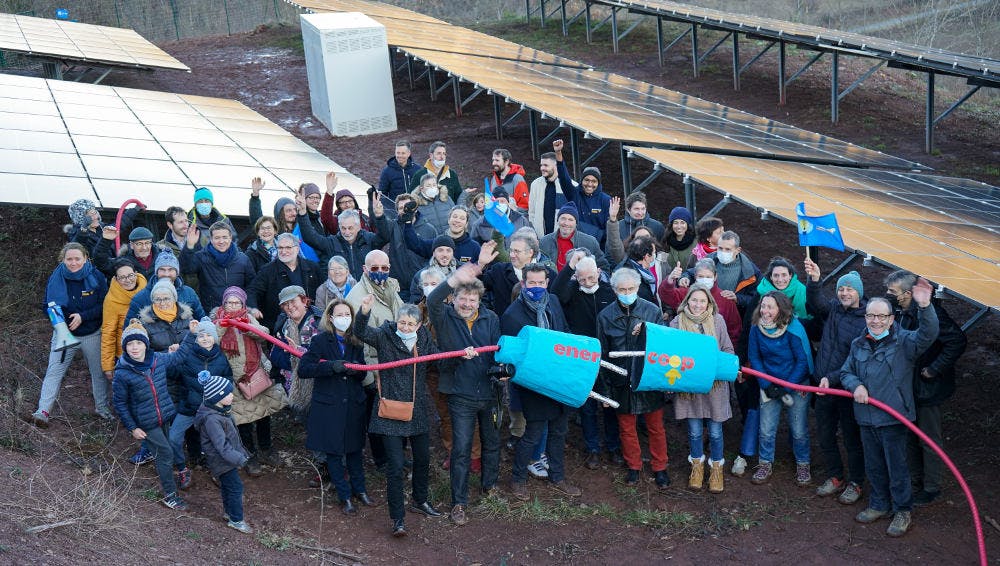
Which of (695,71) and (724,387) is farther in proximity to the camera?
(695,71)

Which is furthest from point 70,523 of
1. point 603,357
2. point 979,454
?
point 979,454

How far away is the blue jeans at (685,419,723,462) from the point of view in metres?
8.23

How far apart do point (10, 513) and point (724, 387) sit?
5.35 metres

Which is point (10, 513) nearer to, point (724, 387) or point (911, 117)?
point (724, 387)

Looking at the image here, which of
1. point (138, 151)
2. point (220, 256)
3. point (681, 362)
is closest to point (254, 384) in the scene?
point (220, 256)

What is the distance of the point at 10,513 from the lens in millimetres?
6305

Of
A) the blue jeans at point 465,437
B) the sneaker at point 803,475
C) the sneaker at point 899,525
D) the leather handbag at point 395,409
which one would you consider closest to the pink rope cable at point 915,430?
the sneaker at point 899,525

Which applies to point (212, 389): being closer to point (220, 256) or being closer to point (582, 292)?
point (220, 256)

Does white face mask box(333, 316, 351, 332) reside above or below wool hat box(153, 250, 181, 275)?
below

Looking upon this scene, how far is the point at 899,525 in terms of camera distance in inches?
296

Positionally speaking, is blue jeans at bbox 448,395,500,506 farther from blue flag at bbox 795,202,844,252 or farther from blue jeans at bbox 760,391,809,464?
blue flag at bbox 795,202,844,252

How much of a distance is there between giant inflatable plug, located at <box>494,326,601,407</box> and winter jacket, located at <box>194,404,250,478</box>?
200cm

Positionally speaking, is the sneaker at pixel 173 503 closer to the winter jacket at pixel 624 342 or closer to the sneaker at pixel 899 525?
the winter jacket at pixel 624 342

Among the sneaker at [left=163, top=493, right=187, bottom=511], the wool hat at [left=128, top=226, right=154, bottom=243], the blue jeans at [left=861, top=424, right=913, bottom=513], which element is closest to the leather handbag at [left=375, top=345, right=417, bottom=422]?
the sneaker at [left=163, top=493, right=187, bottom=511]
